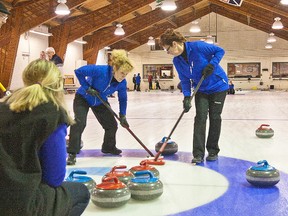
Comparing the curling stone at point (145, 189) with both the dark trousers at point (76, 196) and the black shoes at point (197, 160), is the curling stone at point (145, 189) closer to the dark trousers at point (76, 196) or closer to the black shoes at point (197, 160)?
the dark trousers at point (76, 196)

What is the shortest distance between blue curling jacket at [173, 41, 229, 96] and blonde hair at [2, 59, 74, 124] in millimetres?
2872

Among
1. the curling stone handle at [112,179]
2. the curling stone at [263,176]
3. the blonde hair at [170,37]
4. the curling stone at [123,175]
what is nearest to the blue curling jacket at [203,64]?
the blonde hair at [170,37]

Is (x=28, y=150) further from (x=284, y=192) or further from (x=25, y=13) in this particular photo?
(x=25, y=13)

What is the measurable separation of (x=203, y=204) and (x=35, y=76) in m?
1.68

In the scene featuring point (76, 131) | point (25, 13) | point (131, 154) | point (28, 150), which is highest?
point (25, 13)

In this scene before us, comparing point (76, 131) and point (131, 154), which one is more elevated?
point (76, 131)

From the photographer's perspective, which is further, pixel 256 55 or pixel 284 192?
pixel 256 55

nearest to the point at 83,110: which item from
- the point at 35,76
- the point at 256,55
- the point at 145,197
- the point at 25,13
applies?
the point at 145,197

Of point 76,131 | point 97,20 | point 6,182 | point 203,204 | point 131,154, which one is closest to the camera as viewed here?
point 6,182

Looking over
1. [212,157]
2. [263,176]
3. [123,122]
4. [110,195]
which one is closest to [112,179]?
[110,195]

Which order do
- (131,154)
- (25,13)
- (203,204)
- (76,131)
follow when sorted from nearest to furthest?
(203,204) < (76,131) < (131,154) < (25,13)

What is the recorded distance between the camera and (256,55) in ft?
111

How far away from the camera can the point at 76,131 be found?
15.4 ft

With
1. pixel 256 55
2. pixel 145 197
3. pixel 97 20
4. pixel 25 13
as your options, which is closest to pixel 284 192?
pixel 145 197
